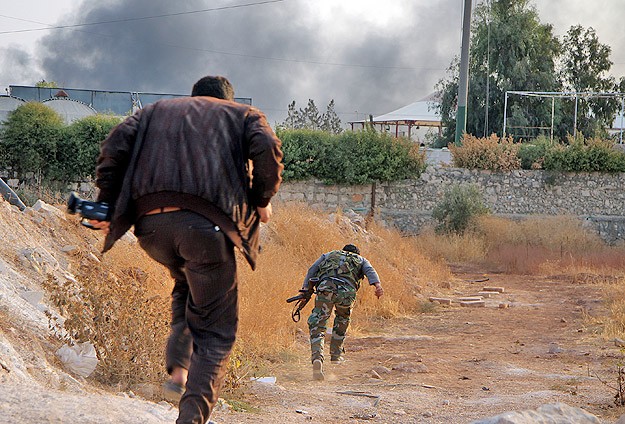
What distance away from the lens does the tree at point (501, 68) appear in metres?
42.1

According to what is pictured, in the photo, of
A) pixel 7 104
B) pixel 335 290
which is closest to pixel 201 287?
pixel 335 290

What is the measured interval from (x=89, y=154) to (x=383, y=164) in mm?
8431

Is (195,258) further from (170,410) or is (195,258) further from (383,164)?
(383,164)

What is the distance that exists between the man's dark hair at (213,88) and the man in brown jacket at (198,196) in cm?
22

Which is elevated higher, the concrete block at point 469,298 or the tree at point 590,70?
the tree at point 590,70

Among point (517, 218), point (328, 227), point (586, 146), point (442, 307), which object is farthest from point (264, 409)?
point (586, 146)

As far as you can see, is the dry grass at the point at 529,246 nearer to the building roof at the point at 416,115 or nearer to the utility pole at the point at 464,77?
the utility pole at the point at 464,77

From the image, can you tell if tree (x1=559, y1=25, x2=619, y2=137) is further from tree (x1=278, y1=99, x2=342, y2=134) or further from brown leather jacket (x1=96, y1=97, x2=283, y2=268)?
brown leather jacket (x1=96, y1=97, x2=283, y2=268)

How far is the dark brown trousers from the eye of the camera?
13.1 feet

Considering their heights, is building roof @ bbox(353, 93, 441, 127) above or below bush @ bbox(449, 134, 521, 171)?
above

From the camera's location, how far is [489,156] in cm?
2728

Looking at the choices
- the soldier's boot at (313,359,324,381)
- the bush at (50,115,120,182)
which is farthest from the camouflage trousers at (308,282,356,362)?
the bush at (50,115,120,182)

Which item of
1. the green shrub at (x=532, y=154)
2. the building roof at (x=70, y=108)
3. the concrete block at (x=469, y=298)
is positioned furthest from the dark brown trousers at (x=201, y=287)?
the building roof at (x=70, y=108)

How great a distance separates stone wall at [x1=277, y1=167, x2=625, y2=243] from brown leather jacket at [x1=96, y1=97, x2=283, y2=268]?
2261 centimetres
